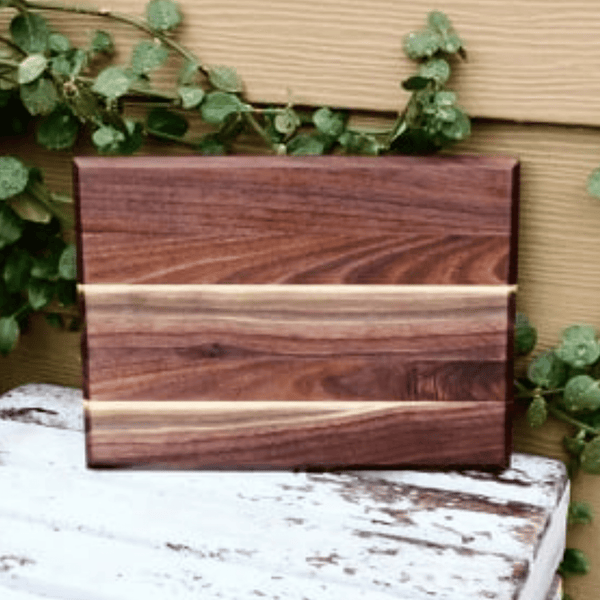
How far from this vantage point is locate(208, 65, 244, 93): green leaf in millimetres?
1108

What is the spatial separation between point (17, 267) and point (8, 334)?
0.29ft

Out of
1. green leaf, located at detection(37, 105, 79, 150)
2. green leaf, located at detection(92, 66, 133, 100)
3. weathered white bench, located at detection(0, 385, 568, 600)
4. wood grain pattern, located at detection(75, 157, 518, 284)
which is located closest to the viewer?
weathered white bench, located at detection(0, 385, 568, 600)

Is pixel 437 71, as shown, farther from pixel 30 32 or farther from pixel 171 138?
pixel 30 32

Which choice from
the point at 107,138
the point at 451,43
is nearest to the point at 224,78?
the point at 107,138

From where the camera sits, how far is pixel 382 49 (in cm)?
107

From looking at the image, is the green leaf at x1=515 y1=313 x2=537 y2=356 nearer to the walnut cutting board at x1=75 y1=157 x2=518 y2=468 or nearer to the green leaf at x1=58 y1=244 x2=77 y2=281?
the walnut cutting board at x1=75 y1=157 x2=518 y2=468

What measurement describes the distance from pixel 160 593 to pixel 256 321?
0.29 m

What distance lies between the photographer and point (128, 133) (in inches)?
44.4

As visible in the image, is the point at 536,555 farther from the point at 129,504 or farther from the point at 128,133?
the point at 128,133

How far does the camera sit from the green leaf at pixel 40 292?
1253mm

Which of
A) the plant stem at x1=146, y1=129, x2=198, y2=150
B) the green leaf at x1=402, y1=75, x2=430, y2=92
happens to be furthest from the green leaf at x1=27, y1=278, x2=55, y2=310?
the green leaf at x1=402, y1=75, x2=430, y2=92

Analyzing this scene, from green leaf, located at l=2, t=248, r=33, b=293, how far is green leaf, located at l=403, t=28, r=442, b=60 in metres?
0.53

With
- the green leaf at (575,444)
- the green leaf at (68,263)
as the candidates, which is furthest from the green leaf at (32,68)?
the green leaf at (575,444)

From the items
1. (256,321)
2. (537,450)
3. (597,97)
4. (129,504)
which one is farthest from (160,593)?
(597,97)
